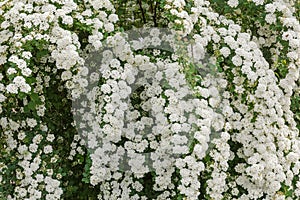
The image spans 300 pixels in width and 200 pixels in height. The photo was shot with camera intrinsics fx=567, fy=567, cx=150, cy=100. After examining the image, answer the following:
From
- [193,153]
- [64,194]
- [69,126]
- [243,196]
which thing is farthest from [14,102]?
[243,196]

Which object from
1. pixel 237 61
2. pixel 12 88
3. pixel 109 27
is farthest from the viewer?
pixel 237 61

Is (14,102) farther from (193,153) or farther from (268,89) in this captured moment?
(268,89)

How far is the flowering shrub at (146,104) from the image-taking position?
2.36 m

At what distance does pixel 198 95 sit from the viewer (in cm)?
240

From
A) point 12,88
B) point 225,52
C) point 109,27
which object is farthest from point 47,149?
point 225,52

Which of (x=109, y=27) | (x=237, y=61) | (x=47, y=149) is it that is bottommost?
(x=47, y=149)

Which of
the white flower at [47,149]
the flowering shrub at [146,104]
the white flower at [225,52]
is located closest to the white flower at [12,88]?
the flowering shrub at [146,104]

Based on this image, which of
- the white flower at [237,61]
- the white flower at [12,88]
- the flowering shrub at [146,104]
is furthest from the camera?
the white flower at [237,61]

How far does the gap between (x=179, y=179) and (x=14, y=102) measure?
32.7 inches

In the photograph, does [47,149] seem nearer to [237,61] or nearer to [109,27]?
[109,27]

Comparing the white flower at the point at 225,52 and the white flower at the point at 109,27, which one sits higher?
the white flower at the point at 109,27

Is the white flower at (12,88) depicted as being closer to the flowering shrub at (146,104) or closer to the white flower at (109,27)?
the flowering shrub at (146,104)

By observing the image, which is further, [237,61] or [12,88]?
[237,61]

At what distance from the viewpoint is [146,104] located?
2.59m
